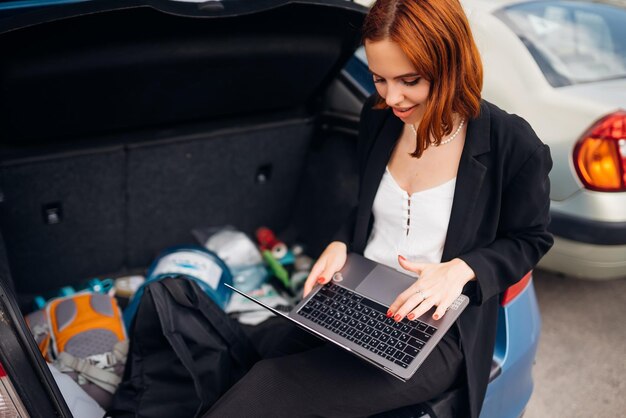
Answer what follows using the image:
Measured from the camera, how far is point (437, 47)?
1.22m

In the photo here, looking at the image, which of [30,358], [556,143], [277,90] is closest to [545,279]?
[556,143]

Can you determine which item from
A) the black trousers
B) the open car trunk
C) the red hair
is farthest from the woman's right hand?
the open car trunk

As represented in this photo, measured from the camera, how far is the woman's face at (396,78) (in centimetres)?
124

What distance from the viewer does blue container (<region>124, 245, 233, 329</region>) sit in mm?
2053

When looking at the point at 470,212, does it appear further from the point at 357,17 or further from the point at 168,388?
the point at 168,388

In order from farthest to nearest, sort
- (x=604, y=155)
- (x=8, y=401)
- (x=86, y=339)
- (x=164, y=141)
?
1. (x=604, y=155)
2. (x=164, y=141)
3. (x=86, y=339)
4. (x=8, y=401)

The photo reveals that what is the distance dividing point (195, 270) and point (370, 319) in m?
0.92

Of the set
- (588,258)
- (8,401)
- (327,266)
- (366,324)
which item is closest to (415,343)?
(366,324)

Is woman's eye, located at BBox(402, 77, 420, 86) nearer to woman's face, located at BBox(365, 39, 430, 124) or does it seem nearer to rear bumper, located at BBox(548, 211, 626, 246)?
→ woman's face, located at BBox(365, 39, 430, 124)

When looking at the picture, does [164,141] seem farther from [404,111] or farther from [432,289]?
[432,289]

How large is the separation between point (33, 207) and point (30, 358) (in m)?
0.94

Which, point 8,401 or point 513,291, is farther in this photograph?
point 513,291

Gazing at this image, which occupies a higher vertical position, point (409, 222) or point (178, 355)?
point (409, 222)

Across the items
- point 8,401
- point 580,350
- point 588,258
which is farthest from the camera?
point 580,350
